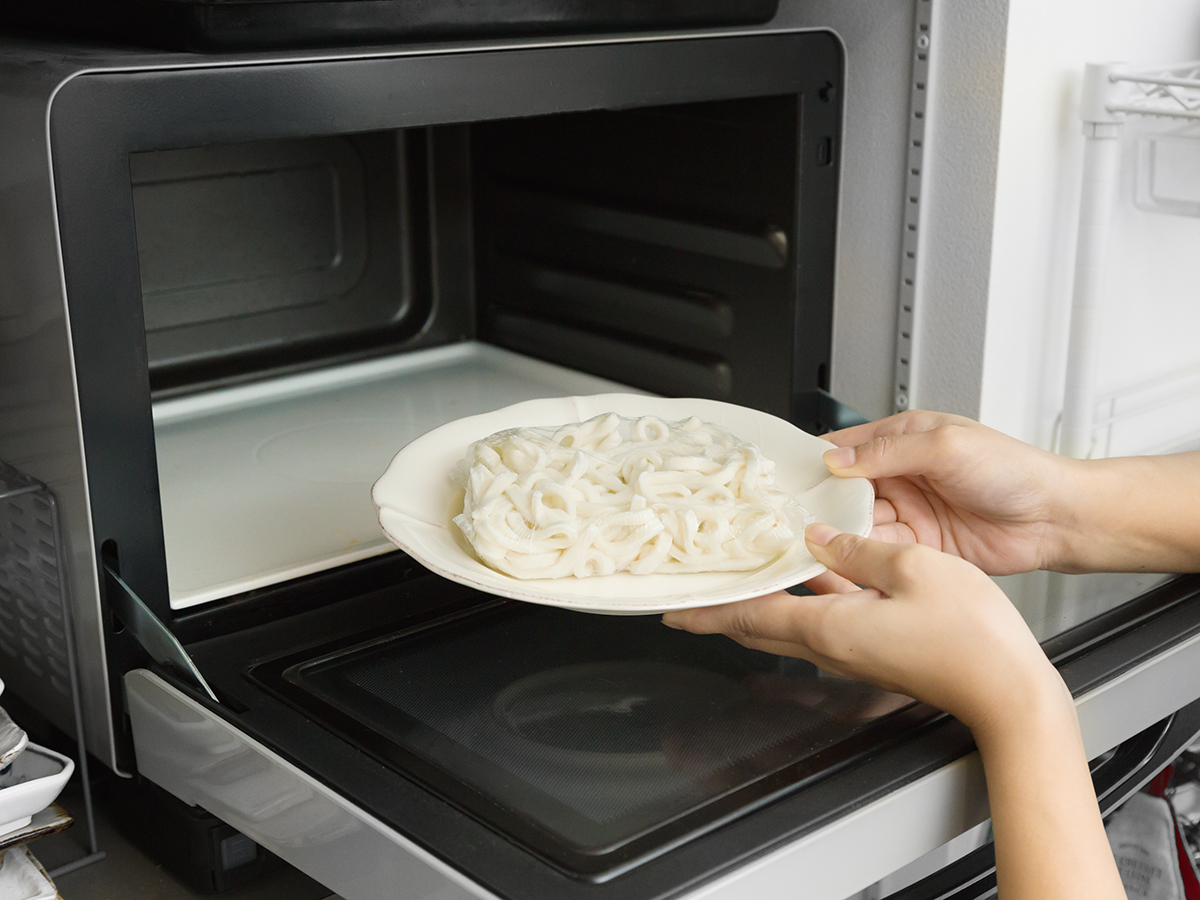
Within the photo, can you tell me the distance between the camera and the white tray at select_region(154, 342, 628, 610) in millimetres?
1070

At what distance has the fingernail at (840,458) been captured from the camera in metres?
0.94

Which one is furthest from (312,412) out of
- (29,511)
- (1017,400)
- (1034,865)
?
(1034,865)

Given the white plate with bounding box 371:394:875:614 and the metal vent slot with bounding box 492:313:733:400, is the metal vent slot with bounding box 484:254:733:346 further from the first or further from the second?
the white plate with bounding box 371:394:875:614

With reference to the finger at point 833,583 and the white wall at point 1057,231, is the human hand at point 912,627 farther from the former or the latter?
the white wall at point 1057,231


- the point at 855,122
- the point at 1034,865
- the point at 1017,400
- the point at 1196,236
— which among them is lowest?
the point at 1034,865

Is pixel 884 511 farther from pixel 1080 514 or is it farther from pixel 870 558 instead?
pixel 870 558

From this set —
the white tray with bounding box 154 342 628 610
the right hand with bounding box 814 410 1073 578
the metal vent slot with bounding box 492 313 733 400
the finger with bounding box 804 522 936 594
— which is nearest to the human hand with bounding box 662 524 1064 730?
the finger with bounding box 804 522 936 594

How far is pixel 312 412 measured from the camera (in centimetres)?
148

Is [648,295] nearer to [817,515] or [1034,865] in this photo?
[817,515]

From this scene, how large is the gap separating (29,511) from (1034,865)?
29.5 inches

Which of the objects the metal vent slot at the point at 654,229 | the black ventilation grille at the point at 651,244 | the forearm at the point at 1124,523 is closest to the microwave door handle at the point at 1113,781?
the forearm at the point at 1124,523

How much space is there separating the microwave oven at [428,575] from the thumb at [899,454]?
17 cm

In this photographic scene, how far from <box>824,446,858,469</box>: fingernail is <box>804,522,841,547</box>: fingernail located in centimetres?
12

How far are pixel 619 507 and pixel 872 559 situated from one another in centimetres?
18
